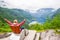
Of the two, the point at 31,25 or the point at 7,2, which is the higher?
the point at 7,2

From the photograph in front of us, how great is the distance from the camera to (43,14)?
156 inches

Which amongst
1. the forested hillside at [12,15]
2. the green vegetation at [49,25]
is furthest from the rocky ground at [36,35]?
the forested hillside at [12,15]

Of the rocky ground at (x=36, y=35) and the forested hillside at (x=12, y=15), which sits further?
the forested hillside at (x=12, y=15)

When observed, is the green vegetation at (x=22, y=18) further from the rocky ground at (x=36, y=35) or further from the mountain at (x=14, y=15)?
the rocky ground at (x=36, y=35)

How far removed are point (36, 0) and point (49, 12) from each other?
1.09 ft

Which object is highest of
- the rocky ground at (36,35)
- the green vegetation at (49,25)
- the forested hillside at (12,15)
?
the forested hillside at (12,15)

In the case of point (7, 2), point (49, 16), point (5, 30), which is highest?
point (7, 2)

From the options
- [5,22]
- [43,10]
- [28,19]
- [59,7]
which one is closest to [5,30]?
[5,22]

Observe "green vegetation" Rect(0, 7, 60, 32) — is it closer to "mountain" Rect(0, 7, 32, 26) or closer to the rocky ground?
"mountain" Rect(0, 7, 32, 26)

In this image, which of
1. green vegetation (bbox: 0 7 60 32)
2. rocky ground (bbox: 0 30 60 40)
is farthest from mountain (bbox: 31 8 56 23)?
rocky ground (bbox: 0 30 60 40)

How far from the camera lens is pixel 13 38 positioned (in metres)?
3.45

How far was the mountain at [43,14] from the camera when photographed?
12.9ft

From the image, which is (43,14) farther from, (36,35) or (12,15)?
(12,15)

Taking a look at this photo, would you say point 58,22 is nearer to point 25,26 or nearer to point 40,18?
point 40,18
